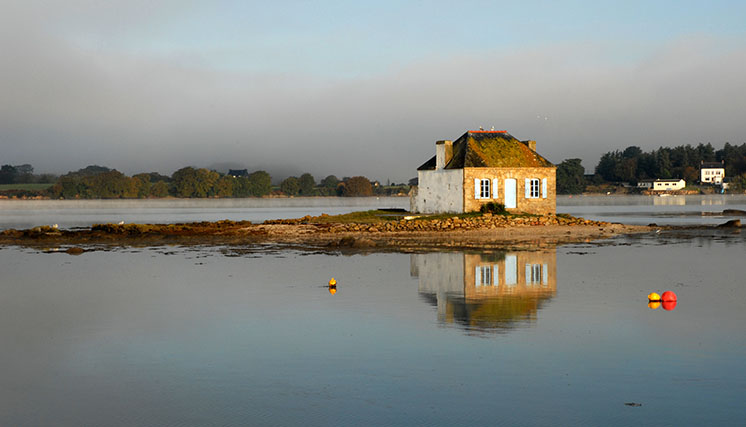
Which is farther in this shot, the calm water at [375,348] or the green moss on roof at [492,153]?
the green moss on roof at [492,153]

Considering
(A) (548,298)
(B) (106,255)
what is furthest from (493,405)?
(B) (106,255)

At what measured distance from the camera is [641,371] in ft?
38.8

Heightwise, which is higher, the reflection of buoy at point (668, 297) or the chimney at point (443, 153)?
the chimney at point (443, 153)

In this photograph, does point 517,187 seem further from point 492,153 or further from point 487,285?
point 487,285

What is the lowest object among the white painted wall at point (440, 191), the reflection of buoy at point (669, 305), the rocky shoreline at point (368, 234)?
the reflection of buoy at point (669, 305)

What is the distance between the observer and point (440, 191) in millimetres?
56375

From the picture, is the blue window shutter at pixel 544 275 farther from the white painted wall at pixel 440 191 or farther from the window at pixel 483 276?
the white painted wall at pixel 440 191

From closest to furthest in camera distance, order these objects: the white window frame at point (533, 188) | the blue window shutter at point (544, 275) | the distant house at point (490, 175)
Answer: the blue window shutter at point (544, 275) < the distant house at point (490, 175) < the white window frame at point (533, 188)

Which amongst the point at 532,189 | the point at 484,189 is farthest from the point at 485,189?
the point at 532,189

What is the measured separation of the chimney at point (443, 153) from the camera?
5603cm

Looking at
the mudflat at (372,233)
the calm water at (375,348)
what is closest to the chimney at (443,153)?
the mudflat at (372,233)

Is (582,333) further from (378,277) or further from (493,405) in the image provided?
(378,277)

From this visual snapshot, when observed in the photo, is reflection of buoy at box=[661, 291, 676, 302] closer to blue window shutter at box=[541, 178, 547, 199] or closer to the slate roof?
the slate roof

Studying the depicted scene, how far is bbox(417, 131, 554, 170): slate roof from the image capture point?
53.4 m
